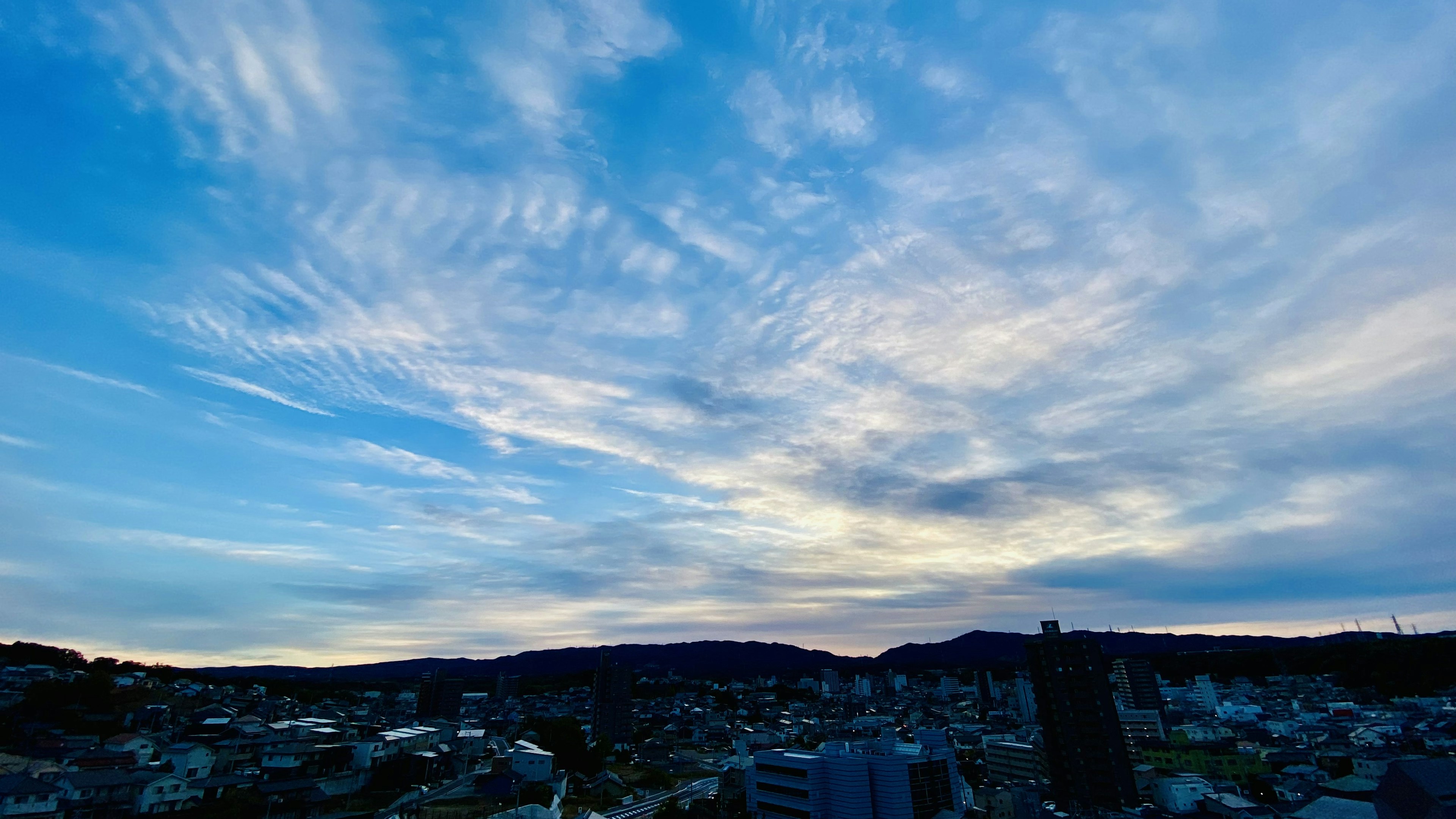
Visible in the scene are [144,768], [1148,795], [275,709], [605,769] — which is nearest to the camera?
[144,768]

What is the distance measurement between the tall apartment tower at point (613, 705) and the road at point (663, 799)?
110 ft

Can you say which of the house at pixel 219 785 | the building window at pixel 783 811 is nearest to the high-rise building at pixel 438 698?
the house at pixel 219 785

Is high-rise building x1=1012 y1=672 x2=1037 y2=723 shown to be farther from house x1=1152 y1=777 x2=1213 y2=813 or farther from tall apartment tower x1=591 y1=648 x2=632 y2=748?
tall apartment tower x1=591 y1=648 x2=632 y2=748

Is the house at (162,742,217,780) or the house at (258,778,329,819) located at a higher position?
the house at (162,742,217,780)

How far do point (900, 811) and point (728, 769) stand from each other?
20.7 m

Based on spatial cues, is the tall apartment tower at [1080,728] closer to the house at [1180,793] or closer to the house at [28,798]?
Result: the house at [1180,793]

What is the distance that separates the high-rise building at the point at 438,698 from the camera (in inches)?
4791

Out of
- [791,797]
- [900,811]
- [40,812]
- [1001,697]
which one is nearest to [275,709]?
[40,812]

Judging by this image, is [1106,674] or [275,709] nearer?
[1106,674]

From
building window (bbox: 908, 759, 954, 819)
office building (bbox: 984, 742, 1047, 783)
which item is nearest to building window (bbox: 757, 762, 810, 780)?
building window (bbox: 908, 759, 954, 819)

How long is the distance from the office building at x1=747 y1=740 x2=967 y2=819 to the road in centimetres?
1033

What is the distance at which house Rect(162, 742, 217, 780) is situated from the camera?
47250 millimetres

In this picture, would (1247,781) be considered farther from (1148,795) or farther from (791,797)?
(791,797)

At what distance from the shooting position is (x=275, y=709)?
88.7 m
